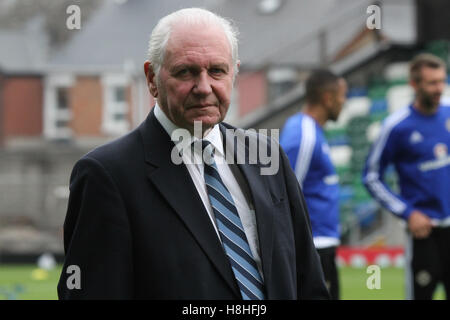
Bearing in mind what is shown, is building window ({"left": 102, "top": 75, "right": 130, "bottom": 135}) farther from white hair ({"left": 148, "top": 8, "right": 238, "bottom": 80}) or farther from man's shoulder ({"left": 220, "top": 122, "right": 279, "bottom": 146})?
white hair ({"left": 148, "top": 8, "right": 238, "bottom": 80})

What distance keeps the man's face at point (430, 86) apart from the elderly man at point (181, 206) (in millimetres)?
4508

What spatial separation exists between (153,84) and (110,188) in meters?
0.42

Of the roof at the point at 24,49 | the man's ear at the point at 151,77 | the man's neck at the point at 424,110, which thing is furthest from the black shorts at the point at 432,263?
the roof at the point at 24,49

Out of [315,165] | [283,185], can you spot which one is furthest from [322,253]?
[283,185]

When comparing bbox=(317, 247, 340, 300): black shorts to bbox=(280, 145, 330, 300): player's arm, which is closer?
bbox=(280, 145, 330, 300): player's arm

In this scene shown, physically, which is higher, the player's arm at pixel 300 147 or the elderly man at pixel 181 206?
the player's arm at pixel 300 147

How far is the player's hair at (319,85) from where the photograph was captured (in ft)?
23.3

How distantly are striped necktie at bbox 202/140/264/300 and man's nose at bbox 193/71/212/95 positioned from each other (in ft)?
0.59

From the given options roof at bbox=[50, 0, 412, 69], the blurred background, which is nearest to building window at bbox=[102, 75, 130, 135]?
the blurred background

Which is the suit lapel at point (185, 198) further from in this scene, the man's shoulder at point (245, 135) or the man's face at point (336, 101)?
the man's face at point (336, 101)

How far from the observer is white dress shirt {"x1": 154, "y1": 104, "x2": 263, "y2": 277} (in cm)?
292

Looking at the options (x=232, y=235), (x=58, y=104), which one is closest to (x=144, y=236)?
(x=232, y=235)

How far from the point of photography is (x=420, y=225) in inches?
278
